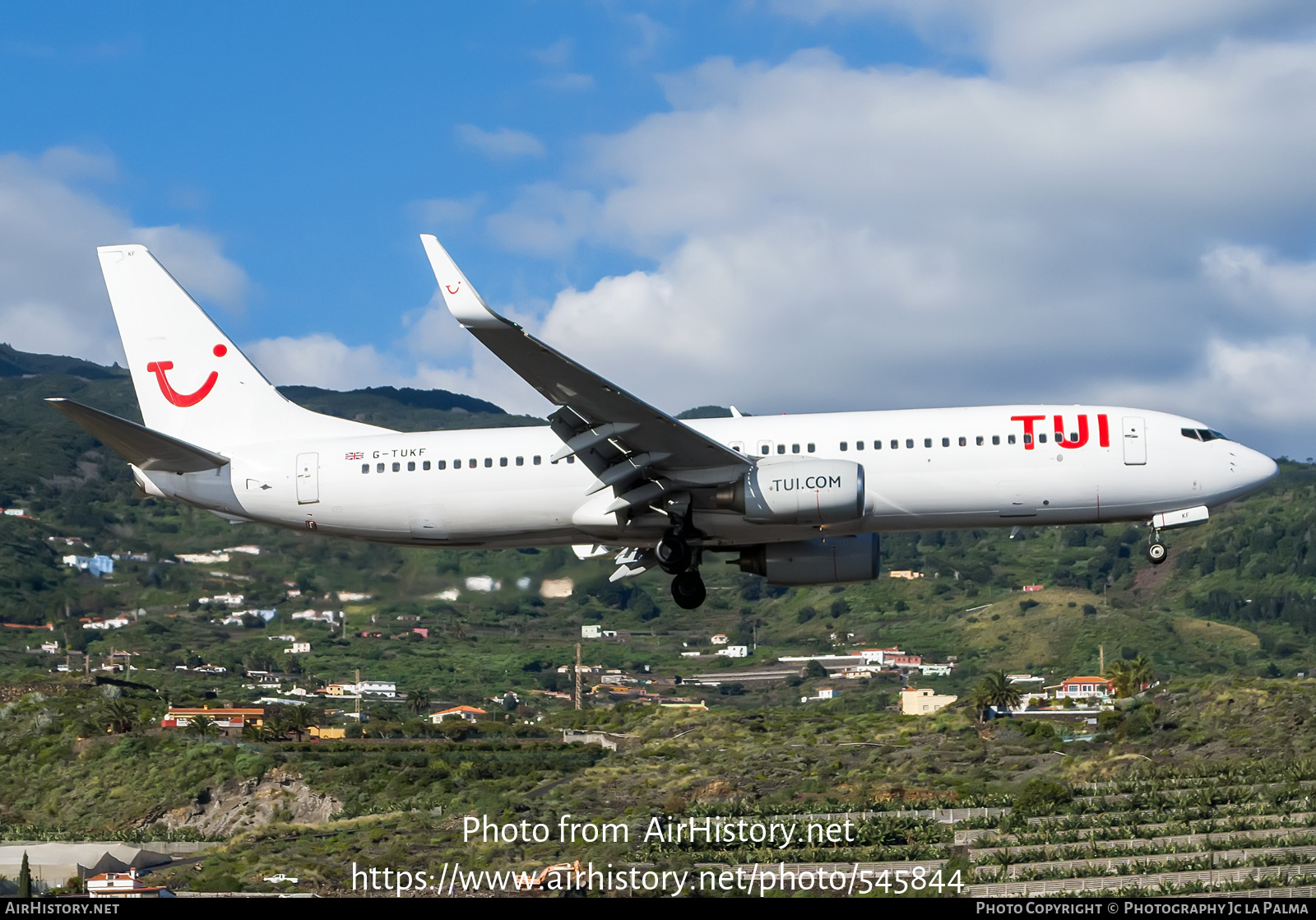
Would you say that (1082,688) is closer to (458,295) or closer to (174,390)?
(174,390)

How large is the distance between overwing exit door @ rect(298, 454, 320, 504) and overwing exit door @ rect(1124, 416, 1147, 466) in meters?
20.4

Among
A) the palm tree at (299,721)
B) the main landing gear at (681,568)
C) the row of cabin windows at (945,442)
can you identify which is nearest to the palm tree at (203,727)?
the palm tree at (299,721)

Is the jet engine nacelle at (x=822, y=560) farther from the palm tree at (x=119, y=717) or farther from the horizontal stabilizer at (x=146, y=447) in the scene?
the palm tree at (x=119, y=717)

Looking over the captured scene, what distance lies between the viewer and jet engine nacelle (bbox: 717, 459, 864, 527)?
30359mm

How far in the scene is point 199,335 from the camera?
3759 centimetres

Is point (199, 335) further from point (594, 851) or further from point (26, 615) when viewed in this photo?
point (26, 615)

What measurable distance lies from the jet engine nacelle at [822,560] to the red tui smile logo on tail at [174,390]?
15806 millimetres

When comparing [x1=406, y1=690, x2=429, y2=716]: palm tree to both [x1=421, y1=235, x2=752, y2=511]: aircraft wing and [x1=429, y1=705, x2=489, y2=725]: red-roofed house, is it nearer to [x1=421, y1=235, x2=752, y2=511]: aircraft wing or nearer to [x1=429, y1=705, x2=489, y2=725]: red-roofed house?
[x1=429, y1=705, x2=489, y2=725]: red-roofed house

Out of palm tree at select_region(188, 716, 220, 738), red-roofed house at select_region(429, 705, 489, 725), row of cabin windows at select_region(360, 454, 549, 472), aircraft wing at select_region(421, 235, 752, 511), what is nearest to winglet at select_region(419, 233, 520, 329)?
aircraft wing at select_region(421, 235, 752, 511)

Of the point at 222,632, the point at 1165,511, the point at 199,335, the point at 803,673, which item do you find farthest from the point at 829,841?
the point at 803,673

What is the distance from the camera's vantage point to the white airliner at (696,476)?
3086cm

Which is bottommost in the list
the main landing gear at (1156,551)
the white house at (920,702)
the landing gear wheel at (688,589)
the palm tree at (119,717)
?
the white house at (920,702)

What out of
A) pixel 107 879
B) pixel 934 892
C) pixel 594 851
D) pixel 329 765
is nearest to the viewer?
pixel 934 892

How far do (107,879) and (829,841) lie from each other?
89.8ft
